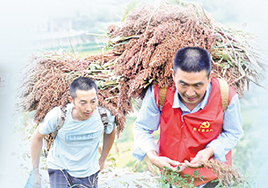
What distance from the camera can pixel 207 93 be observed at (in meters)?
1.25

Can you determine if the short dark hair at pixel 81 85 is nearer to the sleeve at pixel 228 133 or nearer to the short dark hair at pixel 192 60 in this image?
the short dark hair at pixel 192 60

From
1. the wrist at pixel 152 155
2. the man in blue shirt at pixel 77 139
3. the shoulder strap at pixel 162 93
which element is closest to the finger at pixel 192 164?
the wrist at pixel 152 155

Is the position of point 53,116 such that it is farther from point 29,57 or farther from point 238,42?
point 238,42

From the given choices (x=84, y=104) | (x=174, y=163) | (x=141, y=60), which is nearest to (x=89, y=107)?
(x=84, y=104)

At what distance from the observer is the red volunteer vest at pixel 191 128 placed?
1252mm

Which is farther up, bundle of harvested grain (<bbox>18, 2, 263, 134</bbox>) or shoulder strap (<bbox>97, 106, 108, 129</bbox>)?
bundle of harvested grain (<bbox>18, 2, 263, 134</bbox>)

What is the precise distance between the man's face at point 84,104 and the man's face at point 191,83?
310mm

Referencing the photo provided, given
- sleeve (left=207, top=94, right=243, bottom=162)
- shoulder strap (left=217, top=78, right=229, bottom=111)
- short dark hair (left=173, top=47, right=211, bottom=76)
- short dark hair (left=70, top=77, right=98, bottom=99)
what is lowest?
sleeve (left=207, top=94, right=243, bottom=162)

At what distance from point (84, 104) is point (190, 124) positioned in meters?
0.38

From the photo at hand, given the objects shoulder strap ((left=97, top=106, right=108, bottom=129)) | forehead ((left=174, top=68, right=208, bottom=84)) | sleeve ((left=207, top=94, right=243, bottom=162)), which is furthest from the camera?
shoulder strap ((left=97, top=106, right=108, bottom=129))

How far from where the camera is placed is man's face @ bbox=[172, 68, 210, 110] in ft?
3.79

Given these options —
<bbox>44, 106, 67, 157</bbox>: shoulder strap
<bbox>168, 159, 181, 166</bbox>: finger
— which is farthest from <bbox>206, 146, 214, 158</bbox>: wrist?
<bbox>44, 106, 67, 157</bbox>: shoulder strap

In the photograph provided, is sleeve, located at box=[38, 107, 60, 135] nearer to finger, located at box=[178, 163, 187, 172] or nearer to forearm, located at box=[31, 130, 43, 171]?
forearm, located at box=[31, 130, 43, 171]

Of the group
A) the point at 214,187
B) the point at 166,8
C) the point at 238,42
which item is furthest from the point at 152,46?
the point at 214,187
